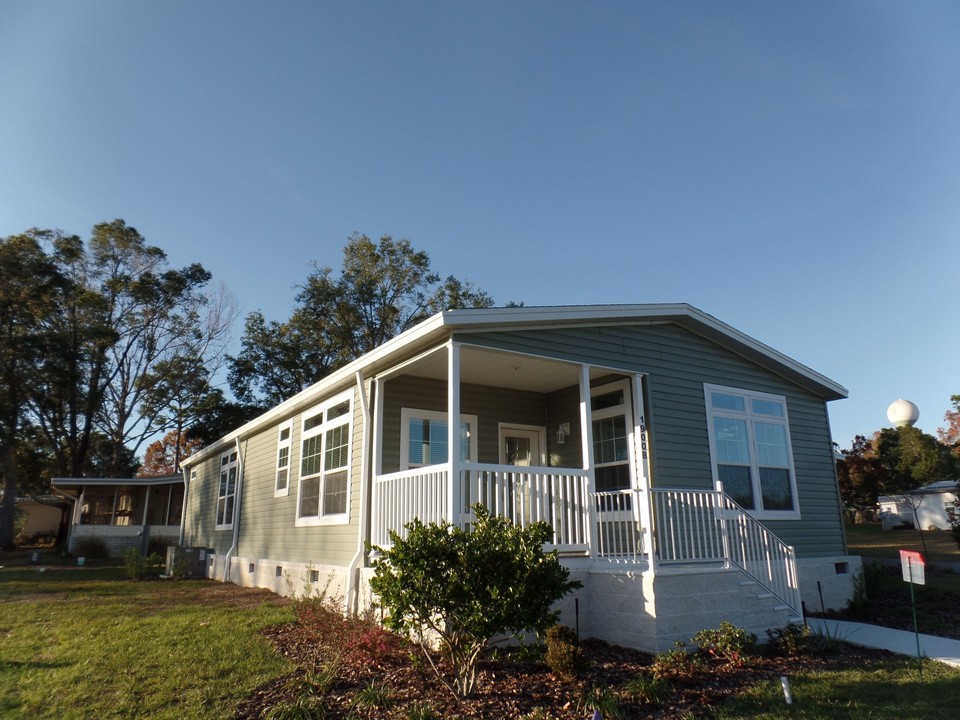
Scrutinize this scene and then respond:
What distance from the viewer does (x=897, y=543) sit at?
20312 mm

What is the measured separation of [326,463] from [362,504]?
1955mm

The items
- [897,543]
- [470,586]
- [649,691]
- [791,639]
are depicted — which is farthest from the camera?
[897,543]

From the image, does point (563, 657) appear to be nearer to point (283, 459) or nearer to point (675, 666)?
point (675, 666)

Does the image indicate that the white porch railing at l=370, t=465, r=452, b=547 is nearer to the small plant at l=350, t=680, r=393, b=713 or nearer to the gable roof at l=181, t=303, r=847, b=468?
the gable roof at l=181, t=303, r=847, b=468

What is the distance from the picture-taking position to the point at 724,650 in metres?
6.16

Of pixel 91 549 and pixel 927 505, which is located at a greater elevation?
pixel 927 505

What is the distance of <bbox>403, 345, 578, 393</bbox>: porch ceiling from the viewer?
26.4 ft

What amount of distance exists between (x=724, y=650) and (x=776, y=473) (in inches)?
175

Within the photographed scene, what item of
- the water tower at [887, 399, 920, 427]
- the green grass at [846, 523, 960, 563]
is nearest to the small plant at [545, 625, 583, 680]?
the green grass at [846, 523, 960, 563]

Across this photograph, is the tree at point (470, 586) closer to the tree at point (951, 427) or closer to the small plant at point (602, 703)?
the small plant at point (602, 703)

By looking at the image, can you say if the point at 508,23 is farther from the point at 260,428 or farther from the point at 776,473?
the point at 260,428

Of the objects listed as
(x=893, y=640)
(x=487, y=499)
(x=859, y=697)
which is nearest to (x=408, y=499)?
(x=487, y=499)

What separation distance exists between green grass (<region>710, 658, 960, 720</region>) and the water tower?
28172 millimetres

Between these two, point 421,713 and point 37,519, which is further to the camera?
point 37,519
